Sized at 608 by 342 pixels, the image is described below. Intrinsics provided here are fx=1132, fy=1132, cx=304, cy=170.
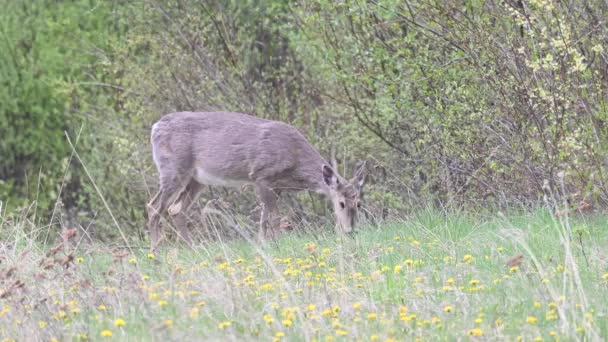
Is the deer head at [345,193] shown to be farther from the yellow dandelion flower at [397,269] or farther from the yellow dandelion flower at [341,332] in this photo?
the yellow dandelion flower at [341,332]

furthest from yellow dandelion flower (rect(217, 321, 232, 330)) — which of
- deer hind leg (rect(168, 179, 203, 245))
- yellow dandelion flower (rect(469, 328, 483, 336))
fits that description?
deer hind leg (rect(168, 179, 203, 245))

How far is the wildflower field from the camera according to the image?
201 inches

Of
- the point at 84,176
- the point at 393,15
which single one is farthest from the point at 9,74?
the point at 393,15

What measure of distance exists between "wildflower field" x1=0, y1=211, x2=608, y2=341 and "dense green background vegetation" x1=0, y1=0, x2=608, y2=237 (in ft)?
2.86

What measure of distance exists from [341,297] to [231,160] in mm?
6067

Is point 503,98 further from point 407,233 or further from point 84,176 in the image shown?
point 84,176

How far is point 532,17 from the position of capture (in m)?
9.28

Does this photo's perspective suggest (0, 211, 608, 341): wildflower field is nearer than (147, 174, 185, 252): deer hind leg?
Yes

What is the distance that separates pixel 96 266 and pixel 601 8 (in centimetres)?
459

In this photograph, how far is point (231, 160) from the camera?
1173cm

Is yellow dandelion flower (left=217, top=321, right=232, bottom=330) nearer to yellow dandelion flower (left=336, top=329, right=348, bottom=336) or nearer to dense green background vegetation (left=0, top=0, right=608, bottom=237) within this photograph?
yellow dandelion flower (left=336, top=329, right=348, bottom=336)

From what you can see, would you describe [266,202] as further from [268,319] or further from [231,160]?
[268,319]

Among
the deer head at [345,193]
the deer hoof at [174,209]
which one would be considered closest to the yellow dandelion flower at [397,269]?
the deer head at [345,193]

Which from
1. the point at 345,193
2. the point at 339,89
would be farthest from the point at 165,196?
the point at 339,89
